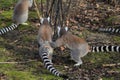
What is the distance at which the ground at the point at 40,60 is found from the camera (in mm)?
7234

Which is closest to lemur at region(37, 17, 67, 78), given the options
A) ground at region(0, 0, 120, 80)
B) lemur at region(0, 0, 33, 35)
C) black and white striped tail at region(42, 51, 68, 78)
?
black and white striped tail at region(42, 51, 68, 78)

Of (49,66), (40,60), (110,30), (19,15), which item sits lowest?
(110,30)

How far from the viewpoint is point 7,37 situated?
31.2 feet

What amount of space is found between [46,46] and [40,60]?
349 mm

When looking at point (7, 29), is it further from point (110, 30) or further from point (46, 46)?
point (110, 30)

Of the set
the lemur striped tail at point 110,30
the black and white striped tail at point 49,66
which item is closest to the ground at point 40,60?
the black and white striped tail at point 49,66

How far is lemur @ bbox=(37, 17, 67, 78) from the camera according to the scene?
7.21 metres

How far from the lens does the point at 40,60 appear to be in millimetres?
7902

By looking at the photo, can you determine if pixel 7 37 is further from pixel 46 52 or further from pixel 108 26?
pixel 108 26

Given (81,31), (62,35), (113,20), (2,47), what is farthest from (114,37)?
(2,47)

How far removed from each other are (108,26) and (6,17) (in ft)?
9.95

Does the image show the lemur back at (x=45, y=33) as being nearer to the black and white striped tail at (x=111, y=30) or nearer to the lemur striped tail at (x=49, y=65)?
Answer: the lemur striped tail at (x=49, y=65)

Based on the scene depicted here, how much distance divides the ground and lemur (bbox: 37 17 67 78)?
13 centimetres

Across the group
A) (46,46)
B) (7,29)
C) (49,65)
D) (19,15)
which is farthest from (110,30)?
(49,65)
